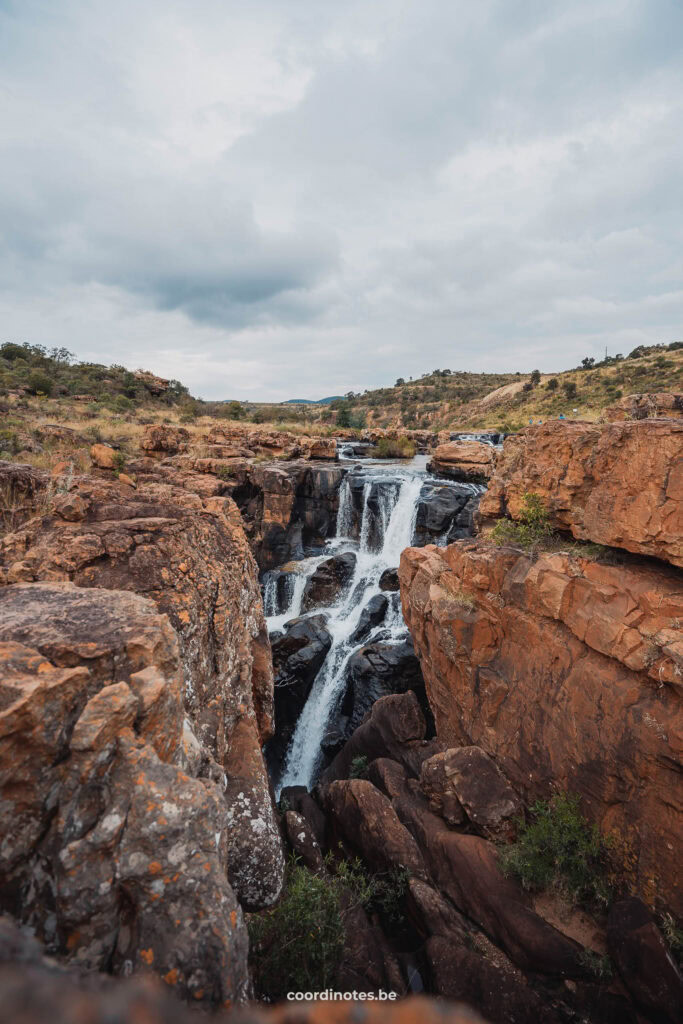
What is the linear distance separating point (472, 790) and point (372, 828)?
1.49 metres

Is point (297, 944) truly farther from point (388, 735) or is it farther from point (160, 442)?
point (160, 442)

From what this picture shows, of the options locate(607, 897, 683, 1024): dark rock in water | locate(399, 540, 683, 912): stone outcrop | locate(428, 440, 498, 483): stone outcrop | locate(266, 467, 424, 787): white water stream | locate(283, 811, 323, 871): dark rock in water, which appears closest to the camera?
locate(607, 897, 683, 1024): dark rock in water

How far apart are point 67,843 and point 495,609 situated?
601 centimetres

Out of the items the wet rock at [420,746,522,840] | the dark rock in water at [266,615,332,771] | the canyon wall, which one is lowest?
the dark rock in water at [266,615,332,771]

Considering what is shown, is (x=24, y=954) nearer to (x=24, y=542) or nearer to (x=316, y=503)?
(x=24, y=542)

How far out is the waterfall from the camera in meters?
10.3

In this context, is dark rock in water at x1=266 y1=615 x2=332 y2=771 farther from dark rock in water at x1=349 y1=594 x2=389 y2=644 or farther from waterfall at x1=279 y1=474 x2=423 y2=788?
dark rock in water at x1=349 y1=594 x2=389 y2=644

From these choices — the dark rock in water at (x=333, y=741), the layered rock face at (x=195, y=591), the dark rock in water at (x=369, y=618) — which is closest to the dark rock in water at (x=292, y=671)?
the dark rock in water at (x=333, y=741)

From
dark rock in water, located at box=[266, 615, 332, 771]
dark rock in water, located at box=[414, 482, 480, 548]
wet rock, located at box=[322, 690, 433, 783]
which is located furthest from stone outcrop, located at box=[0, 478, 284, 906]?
dark rock in water, located at box=[414, 482, 480, 548]

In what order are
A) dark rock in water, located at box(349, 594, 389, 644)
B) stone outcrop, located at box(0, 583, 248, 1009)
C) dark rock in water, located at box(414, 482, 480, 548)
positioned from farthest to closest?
dark rock in water, located at box(414, 482, 480, 548) < dark rock in water, located at box(349, 594, 389, 644) < stone outcrop, located at box(0, 583, 248, 1009)

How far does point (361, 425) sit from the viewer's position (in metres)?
51.2

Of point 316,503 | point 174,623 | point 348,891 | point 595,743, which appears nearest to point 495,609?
point 595,743

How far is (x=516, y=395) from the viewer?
1756 inches

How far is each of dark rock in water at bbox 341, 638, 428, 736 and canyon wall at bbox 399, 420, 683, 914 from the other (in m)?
2.92
